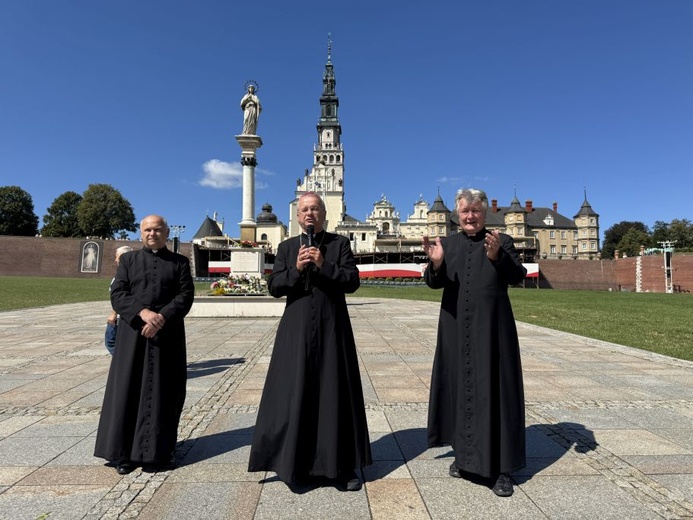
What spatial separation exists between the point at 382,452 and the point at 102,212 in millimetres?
74340

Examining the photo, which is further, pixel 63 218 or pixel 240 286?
pixel 63 218

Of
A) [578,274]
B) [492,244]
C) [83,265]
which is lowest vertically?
[578,274]

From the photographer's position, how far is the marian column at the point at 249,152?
2111cm

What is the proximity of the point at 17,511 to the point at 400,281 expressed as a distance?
5238 centimetres

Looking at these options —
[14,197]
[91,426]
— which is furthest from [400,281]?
[14,197]

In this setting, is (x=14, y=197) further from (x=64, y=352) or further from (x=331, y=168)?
(x=64, y=352)

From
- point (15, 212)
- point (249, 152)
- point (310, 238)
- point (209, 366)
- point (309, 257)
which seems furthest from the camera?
point (15, 212)

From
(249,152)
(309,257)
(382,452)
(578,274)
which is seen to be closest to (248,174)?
(249,152)

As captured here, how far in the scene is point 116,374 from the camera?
11.1 feet

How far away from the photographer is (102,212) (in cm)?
6681

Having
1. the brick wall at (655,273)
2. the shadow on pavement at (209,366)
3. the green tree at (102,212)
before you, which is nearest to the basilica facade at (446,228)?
the green tree at (102,212)

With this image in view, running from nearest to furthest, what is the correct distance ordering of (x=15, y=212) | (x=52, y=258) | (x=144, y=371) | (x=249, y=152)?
(x=144, y=371) < (x=249, y=152) < (x=52, y=258) < (x=15, y=212)

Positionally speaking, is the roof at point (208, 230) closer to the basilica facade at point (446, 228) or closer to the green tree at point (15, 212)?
the basilica facade at point (446, 228)

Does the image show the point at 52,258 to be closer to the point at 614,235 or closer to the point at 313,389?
the point at 313,389
